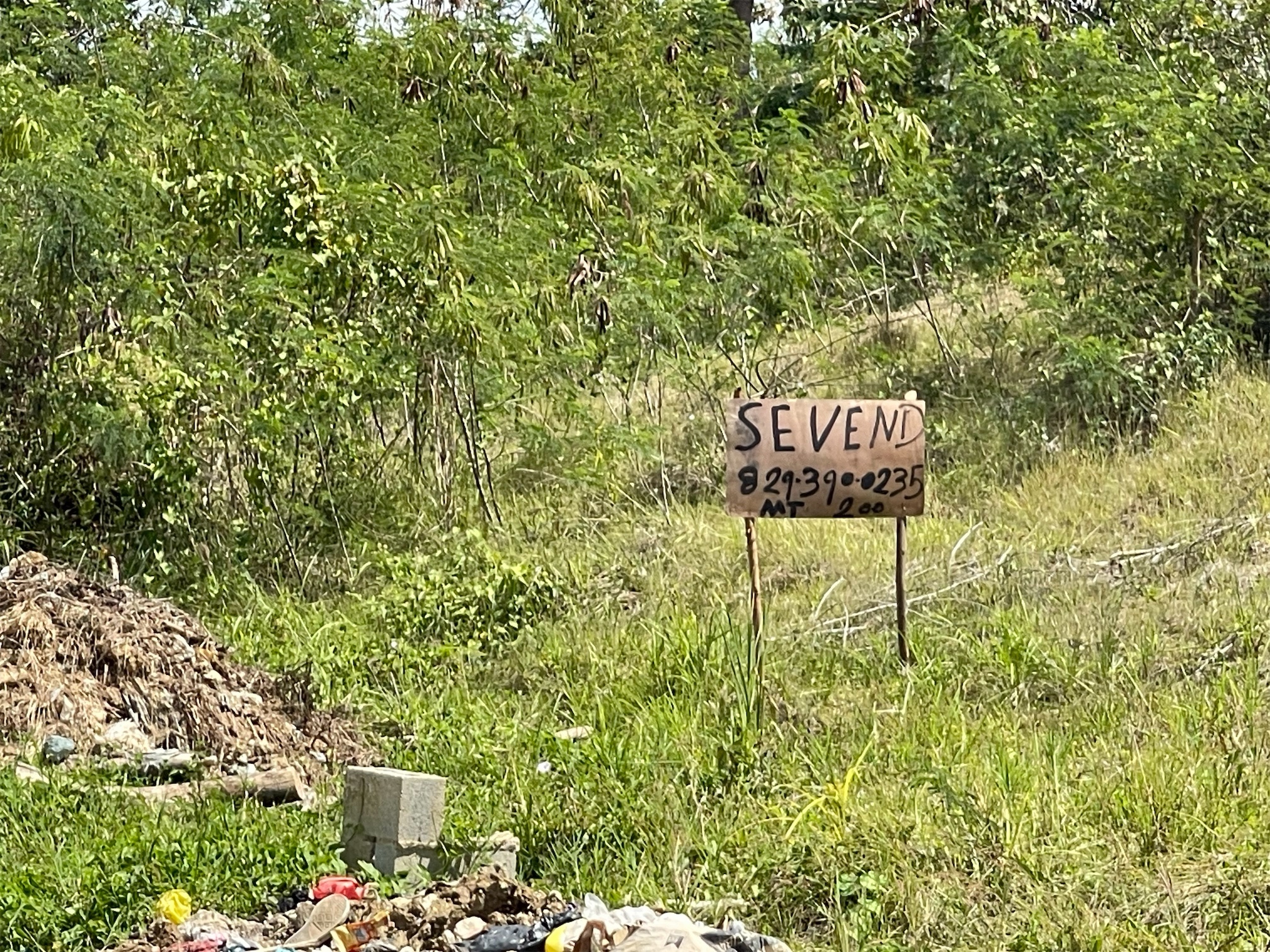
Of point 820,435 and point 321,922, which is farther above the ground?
point 820,435

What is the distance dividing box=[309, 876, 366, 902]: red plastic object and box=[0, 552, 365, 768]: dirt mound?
1.37 m

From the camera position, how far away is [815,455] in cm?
507

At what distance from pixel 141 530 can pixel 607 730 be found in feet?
11.7

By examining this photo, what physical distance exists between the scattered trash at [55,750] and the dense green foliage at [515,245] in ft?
7.16

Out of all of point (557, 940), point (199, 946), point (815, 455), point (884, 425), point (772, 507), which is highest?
point (884, 425)

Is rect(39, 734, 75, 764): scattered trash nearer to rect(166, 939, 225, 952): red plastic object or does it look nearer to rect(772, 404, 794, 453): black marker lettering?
rect(166, 939, 225, 952): red plastic object

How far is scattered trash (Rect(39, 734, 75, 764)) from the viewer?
5.30m

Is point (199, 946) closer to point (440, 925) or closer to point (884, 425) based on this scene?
point (440, 925)

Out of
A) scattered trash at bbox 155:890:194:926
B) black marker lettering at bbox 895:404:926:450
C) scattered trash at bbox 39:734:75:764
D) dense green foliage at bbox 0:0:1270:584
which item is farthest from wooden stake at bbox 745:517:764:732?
dense green foliage at bbox 0:0:1270:584

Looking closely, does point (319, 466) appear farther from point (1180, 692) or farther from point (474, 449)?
point (1180, 692)

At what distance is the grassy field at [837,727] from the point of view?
12.6 ft

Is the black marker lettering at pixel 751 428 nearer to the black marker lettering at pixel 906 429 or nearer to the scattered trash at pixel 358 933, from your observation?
the black marker lettering at pixel 906 429

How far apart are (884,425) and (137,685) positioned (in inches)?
121

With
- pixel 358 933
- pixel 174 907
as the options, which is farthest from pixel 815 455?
pixel 174 907
